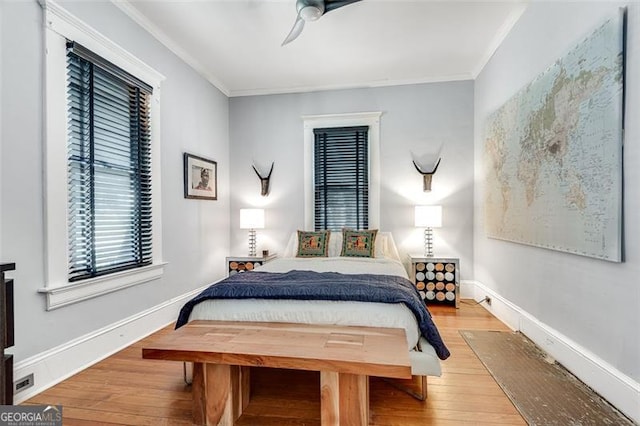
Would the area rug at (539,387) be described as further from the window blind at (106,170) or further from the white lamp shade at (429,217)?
the window blind at (106,170)

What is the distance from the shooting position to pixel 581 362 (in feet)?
6.58

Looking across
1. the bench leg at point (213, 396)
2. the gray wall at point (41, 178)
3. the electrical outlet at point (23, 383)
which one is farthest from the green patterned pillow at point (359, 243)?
the electrical outlet at point (23, 383)

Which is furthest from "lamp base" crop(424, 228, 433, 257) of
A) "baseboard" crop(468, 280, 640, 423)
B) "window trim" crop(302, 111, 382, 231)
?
"baseboard" crop(468, 280, 640, 423)

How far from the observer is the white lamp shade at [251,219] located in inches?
168

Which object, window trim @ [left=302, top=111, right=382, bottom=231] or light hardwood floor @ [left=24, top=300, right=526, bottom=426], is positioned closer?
light hardwood floor @ [left=24, top=300, right=526, bottom=426]

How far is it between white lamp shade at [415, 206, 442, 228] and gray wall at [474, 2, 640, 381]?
2.08ft

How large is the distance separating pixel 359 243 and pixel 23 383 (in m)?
3.06

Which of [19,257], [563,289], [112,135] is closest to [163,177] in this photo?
[112,135]

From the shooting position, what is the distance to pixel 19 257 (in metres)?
1.90

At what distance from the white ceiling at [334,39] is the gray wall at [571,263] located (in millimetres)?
387

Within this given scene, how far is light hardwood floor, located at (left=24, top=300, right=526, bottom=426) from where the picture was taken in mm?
1721

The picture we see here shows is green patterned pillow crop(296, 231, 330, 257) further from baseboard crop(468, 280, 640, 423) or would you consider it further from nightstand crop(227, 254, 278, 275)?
baseboard crop(468, 280, 640, 423)

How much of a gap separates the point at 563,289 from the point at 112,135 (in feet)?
12.4

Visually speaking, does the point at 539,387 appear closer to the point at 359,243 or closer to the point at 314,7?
the point at 359,243
